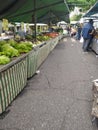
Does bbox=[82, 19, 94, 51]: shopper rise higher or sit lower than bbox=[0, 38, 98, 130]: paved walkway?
higher

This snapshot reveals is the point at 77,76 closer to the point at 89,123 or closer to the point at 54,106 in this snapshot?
the point at 54,106

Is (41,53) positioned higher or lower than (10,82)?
lower

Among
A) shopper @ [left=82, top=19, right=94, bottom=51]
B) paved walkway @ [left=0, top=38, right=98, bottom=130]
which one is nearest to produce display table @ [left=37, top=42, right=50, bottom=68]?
paved walkway @ [left=0, top=38, right=98, bottom=130]

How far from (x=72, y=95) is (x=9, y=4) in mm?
4245

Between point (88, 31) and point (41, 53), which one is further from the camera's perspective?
point (88, 31)

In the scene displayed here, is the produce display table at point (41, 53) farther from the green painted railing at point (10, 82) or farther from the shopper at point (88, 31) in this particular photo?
the shopper at point (88, 31)

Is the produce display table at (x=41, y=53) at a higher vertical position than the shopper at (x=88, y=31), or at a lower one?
lower

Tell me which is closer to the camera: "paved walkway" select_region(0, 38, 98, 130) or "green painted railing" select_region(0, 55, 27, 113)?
"paved walkway" select_region(0, 38, 98, 130)

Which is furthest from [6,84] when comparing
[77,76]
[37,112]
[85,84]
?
[77,76]

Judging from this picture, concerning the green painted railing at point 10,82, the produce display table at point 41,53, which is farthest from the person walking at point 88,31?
the green painted railing at point 10,82

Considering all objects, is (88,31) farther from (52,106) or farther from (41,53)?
(52,106)

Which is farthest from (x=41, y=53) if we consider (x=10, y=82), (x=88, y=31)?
(x=88, y=31)

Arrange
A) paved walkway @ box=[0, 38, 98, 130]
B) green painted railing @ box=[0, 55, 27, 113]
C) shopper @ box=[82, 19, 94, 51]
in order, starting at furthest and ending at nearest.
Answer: shopper @ box=[82, 19, 94, 51] → green painted railing @ box=[0, 55, 27, 113] → paved walkway @ box=[0, 38, 98, 130]

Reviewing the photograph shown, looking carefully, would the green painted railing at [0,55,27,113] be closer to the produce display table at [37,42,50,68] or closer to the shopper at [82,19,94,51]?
the produce display table at [37,42,50,68]
